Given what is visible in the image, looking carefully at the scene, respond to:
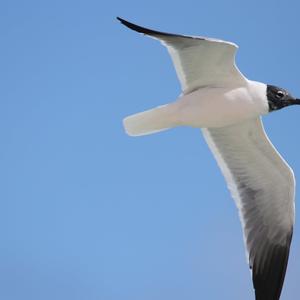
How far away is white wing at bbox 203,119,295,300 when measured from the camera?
7.11 meters

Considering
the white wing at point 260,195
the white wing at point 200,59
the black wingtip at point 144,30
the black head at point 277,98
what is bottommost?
the white wing at point 260,195

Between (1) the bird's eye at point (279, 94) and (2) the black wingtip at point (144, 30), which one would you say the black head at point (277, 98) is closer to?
(1) the bird's eye at point (279, 94)

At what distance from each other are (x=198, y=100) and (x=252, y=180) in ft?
4.41

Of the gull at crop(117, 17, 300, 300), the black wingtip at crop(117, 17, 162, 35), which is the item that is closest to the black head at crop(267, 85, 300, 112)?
the gull at crop(117, 17, 300, 300)

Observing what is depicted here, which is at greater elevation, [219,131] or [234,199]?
[219,131]

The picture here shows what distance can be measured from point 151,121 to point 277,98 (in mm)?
1326

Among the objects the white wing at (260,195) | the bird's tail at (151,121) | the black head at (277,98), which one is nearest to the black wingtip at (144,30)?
the bird's tail at (151,121)

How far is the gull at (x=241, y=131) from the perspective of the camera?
631 cm

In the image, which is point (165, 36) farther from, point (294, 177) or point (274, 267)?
point (274, 267)

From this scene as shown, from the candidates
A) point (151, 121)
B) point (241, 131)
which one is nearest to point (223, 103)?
point (241, 131)

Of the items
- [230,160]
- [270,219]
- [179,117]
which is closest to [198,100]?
[179,117]

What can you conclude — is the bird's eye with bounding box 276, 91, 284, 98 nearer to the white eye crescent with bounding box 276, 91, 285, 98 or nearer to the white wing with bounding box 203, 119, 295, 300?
Answer: the white eye crescent with bounding box 276, 91, 285, 98

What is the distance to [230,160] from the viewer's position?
24.0ft

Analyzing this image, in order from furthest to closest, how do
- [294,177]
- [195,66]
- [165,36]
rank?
1. [294,177]
2. [195,66]
3. [165,36]
